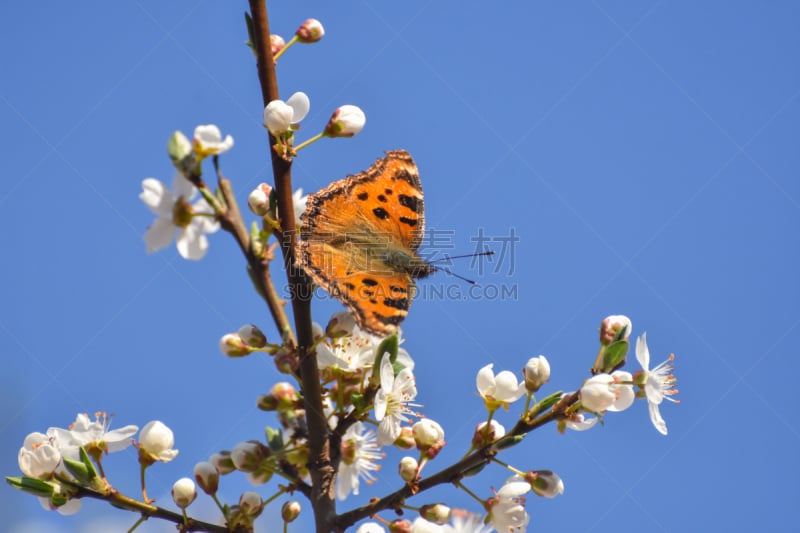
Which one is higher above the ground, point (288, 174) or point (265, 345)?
point (288, 174)

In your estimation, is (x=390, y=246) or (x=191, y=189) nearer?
(x=191, y=189)

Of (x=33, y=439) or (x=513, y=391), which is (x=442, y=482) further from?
(x=33, y=439)

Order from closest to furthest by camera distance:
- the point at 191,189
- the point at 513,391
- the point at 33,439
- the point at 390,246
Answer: the point at 191,189
the point at 33,439
the point at 513,391
the point at 390,246

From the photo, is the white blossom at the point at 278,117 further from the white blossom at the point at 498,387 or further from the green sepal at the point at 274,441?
the white blossom at the point at 498,387

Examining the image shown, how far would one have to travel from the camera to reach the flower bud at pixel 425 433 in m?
2.29

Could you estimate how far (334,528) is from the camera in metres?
2.11

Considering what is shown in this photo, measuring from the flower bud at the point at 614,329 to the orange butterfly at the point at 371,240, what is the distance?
23.1 inches

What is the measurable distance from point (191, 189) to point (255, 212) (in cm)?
41

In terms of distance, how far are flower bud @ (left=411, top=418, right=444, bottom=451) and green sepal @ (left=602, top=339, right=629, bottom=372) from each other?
52 cm

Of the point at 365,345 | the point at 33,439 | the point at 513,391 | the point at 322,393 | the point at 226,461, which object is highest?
the point at 513,391

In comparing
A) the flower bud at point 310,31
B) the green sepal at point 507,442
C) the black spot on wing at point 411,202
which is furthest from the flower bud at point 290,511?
the flower bud at point 310,31

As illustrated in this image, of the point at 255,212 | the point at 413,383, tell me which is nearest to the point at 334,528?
the point at 413,383

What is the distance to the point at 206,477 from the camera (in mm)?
2254

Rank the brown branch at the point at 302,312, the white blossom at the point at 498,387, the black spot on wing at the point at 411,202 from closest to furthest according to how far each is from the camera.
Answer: the brown branch at the point at 302,312 → the white blossom at the point at 498,387 → the black spot on wing at the point at 411,202
